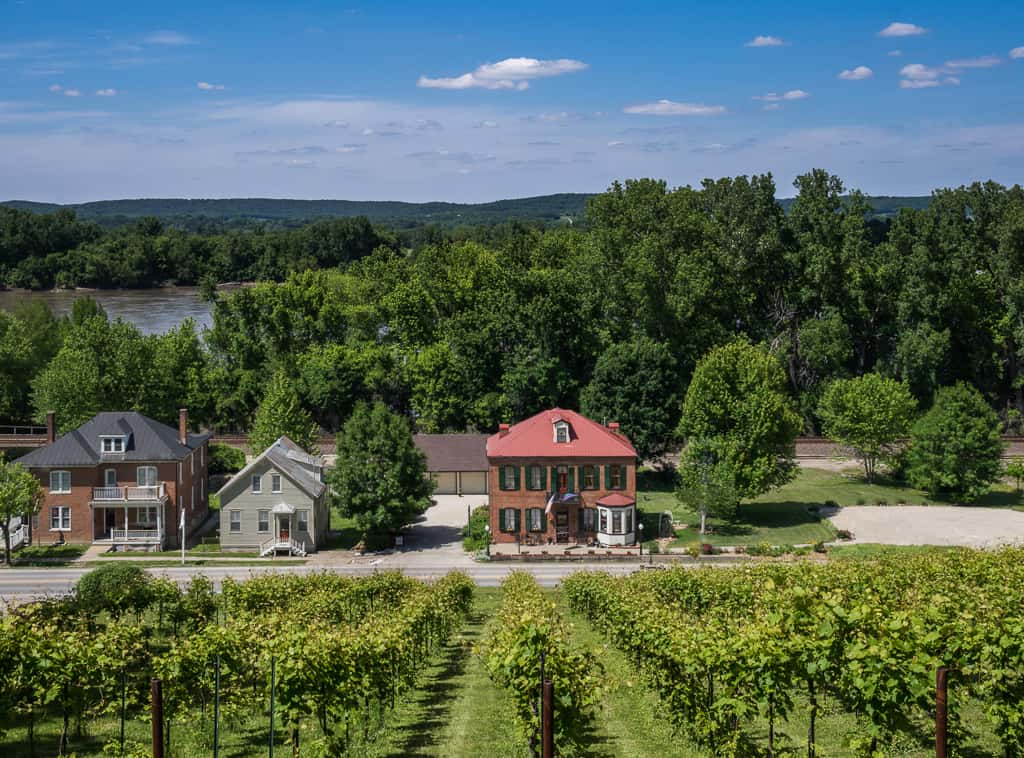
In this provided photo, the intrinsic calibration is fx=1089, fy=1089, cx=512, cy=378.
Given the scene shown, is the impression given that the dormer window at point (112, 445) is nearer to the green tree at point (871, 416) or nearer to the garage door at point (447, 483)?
the garage door at point (447, 483)

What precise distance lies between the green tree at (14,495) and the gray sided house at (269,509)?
339 inches

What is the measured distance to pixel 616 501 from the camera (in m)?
53.7

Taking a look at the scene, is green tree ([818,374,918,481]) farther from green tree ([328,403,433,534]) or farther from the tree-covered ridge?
green tree ([328,403,433,534])

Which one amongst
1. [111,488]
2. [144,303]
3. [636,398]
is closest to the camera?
[111,488]

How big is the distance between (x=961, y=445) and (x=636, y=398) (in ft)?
60.7

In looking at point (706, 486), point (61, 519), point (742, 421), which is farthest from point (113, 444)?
point (742, 421)

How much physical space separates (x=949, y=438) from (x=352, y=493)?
3337cm

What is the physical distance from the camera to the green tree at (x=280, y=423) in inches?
2510

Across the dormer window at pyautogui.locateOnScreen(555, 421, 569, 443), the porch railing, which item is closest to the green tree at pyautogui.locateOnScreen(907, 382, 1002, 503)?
the dormer window at pyautogui.locateOnScreen(555, 421, 569, 443)

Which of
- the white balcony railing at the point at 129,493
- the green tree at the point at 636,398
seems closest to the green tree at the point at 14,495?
the white balcony railing at the point at 129,493

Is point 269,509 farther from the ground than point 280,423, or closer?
closer

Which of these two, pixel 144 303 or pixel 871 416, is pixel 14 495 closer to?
pixel 871 416

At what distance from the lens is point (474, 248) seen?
337 ft

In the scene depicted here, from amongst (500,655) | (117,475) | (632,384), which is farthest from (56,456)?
(500,655)
